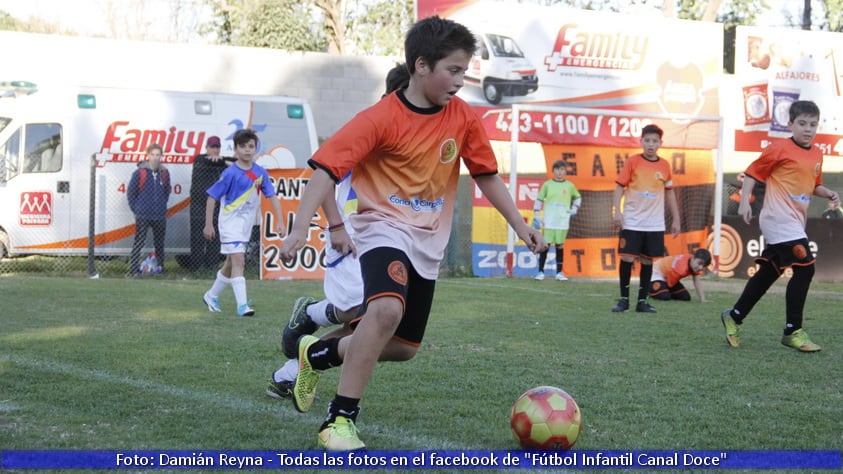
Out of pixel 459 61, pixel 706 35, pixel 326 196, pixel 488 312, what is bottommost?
Result: pixel 488 312

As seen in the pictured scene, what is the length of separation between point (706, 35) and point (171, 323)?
18902 mm

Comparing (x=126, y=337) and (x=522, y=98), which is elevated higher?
(x=522, y=98)

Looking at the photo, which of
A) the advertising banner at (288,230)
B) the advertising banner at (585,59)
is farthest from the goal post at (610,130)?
the advertising banner at (585,59)

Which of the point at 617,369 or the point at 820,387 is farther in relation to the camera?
the point at 617,369

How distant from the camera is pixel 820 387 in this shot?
6.29 m

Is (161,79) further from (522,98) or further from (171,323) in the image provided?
(171,323)

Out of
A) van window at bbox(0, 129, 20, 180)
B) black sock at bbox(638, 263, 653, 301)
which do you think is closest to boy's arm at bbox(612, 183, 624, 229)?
black sock at bbox(638, 263, 653, 301)

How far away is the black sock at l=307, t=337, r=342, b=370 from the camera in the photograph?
479 centimetres

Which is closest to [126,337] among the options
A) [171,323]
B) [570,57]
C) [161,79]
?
[171,323]

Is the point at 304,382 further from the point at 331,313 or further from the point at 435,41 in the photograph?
the point at 435,41

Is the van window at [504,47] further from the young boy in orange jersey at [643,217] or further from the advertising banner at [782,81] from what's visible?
the young boy in orange jersey at [643,217]

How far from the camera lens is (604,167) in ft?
56.9

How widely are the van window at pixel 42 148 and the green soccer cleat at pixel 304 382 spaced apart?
1168cm

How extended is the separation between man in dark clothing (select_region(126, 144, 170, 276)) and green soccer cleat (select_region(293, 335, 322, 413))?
10.8 m
